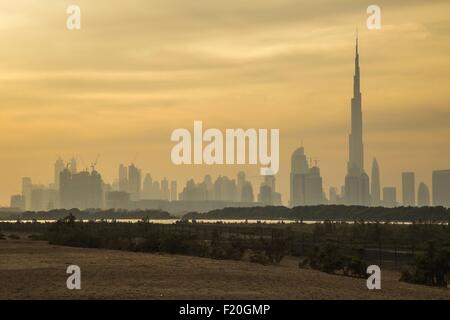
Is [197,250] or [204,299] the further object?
[197,250]

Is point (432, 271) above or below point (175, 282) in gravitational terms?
below

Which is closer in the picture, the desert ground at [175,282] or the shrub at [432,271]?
the desert ground at [175,282]

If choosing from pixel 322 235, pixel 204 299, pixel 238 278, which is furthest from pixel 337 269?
pixel 322 235

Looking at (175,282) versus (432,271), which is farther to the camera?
(432,271)

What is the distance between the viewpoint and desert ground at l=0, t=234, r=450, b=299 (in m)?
31.4

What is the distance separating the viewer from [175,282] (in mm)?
35719

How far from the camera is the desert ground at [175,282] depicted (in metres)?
31.4

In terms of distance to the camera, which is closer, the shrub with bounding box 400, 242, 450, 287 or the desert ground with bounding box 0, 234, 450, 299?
the desert ground with bounding box 0, 234, 450, 299

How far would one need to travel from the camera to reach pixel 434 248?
1834 inches
